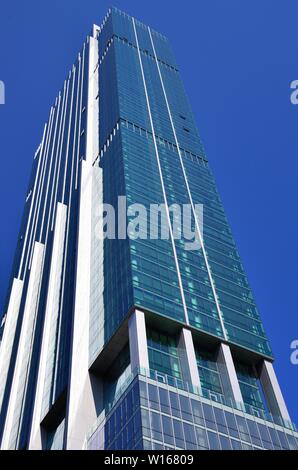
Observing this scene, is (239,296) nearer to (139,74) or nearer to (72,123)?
(139,74)

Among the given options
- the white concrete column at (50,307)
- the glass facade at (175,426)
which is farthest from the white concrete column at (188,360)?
the white concrete column at (50,307)

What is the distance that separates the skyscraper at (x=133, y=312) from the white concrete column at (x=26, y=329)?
0.90 feet

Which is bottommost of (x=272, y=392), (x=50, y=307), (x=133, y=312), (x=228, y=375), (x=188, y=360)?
(x=272, y=392)

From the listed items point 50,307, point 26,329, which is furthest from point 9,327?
point 50,307

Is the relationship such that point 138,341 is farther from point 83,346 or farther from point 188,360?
point 83,346

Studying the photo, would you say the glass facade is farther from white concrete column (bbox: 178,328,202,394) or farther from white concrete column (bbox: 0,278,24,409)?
white concrete column (bbox: 0,278,24,409)

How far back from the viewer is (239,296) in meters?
83.8

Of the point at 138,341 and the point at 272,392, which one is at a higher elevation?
the point at 138,341

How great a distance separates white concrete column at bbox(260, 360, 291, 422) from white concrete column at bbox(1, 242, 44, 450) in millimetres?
36328

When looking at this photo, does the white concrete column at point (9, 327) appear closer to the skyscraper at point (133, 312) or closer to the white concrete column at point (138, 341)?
the skyscraper at point (133, 312)

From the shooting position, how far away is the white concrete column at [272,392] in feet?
223

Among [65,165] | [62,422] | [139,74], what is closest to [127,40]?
[139,74]

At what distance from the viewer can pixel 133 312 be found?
6894cm

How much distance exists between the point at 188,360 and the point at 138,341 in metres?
6.35
